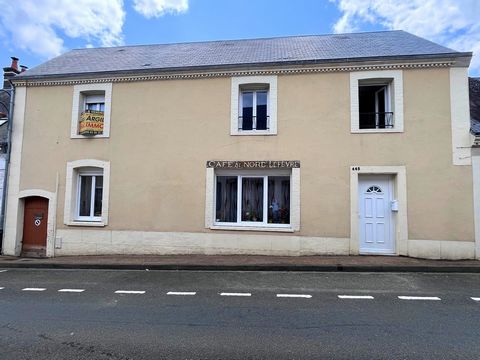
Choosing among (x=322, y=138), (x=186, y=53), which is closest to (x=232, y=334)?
(x=322, y=138)

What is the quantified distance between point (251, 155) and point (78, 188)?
19.4 ft

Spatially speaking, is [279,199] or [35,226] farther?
[35,226]

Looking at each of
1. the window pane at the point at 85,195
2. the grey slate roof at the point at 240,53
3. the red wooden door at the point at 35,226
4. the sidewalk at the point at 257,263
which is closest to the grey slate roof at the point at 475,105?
the grey slate roof at the point at 240,53

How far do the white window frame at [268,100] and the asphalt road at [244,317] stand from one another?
170 inches

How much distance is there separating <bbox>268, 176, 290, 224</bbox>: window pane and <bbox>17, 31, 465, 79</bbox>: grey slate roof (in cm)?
357

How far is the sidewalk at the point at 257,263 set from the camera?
7.84m

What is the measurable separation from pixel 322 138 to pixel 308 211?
217 cm

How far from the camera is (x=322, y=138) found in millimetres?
9430

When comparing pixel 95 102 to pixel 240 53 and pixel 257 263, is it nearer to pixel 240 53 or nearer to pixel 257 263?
pixel 240 53

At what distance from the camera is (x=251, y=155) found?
9680 millimetres

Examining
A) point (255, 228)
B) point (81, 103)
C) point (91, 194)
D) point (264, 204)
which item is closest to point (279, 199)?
point (264, 204)

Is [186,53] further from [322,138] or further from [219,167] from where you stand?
[322,138]

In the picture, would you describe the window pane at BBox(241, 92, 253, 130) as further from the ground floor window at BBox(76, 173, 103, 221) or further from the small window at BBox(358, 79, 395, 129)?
the ground floor window at BBox(76, 173, 103, 221)

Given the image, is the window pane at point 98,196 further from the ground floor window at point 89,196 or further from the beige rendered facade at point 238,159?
the beige rendered facade at point 238,159
